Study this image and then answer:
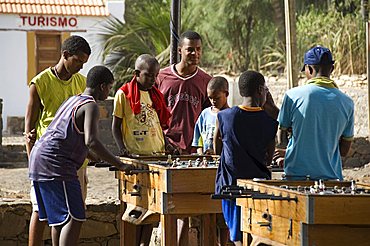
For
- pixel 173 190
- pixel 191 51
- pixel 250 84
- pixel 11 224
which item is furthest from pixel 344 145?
pixel 11 224

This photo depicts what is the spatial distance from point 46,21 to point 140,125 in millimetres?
20302

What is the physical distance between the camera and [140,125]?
8.24 m

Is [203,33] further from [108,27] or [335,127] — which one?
[335,127]

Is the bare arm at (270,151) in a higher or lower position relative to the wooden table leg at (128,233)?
higher

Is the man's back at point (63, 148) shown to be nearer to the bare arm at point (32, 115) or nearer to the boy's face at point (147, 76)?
the bare arm at point (32, 115)

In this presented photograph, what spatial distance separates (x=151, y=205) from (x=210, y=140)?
2.93 ft

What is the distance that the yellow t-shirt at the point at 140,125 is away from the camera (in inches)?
324

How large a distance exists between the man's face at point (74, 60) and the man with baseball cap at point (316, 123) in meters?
1.59

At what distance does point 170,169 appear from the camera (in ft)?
23.6

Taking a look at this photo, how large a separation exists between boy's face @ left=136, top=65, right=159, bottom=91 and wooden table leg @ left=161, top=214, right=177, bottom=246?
1260 mm

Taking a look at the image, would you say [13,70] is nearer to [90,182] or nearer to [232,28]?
[232,28]

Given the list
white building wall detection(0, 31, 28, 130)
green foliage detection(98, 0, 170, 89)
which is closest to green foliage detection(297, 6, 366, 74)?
green foliage detection(98, 0, 170, 89)

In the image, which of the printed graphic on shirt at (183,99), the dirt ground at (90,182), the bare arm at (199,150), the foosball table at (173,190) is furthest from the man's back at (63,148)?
the dirt ground at (90,182)

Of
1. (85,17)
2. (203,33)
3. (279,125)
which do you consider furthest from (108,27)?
(279,125)
